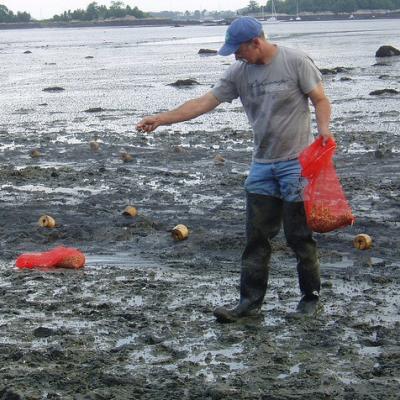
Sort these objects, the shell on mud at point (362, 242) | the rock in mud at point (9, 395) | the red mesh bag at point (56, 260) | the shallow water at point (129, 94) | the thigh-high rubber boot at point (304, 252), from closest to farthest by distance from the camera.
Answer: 1. the rock in mud at point (9, 395)
2. the thigh-high rubber boot at point (304, 252)
3. the red mesh bag at point (56, 260)
4. the shell on mud at point (362, 242)
5. the shallow water at point (129, 94)

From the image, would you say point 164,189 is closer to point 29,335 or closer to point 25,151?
point 25,151

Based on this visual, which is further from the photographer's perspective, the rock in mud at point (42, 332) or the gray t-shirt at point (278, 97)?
the gray t-shirt at point (278, 97)

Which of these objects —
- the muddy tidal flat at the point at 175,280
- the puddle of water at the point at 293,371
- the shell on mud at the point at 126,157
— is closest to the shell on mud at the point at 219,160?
the muddy tidal flat at the point at 175,280

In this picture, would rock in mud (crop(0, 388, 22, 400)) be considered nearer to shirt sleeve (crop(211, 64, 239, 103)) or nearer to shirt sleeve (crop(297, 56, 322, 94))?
shirt sleeve (crop(211, 64, 239, 103))

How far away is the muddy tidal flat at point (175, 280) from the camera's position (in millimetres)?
5246

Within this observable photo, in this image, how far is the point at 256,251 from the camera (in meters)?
6.55

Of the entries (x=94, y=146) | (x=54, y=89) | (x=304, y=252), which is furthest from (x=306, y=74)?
(x=54, y=89)

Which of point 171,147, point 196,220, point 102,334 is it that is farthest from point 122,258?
point 171,147

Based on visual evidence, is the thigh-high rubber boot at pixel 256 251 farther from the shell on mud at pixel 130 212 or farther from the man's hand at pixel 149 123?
the shell on mud at pixel 130 212

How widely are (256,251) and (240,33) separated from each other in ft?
4.97

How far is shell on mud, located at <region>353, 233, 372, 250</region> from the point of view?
8.21 m

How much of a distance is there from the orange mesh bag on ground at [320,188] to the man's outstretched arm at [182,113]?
0.75 metres

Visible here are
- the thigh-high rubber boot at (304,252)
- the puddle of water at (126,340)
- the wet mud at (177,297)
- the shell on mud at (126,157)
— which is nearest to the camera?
the wet mud at (177,297)

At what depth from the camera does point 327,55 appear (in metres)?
43.1
